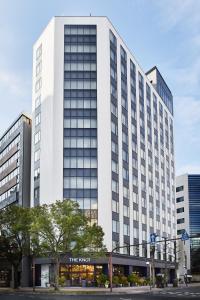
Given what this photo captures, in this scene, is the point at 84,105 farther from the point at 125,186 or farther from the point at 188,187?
the point at 188,187

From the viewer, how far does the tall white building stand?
3841 inches

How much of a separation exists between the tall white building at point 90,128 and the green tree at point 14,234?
36.5ft

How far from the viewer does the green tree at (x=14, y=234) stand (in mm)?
85625

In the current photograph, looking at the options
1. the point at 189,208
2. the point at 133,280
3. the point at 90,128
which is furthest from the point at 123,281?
the point at 189,208

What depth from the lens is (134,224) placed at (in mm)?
111062

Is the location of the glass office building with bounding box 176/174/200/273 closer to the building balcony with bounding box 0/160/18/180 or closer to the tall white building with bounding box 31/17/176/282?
the tall white building with bounding box 31/17/176/282

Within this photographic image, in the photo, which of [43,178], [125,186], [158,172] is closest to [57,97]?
[43,178]

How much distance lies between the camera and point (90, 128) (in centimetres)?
10062

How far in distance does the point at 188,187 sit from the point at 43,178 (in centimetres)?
9011

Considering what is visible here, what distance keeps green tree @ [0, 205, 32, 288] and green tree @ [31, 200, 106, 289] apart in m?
5.58

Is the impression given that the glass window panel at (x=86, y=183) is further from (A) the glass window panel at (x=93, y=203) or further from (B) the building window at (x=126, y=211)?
(B) the building window at (x=126, y=211)

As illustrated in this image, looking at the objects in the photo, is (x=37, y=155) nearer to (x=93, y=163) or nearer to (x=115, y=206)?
(x=93, y=163)

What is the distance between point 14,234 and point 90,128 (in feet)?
86.0

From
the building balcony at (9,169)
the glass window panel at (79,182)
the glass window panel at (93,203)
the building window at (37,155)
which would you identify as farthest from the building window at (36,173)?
the glass window panel at (93,203)
